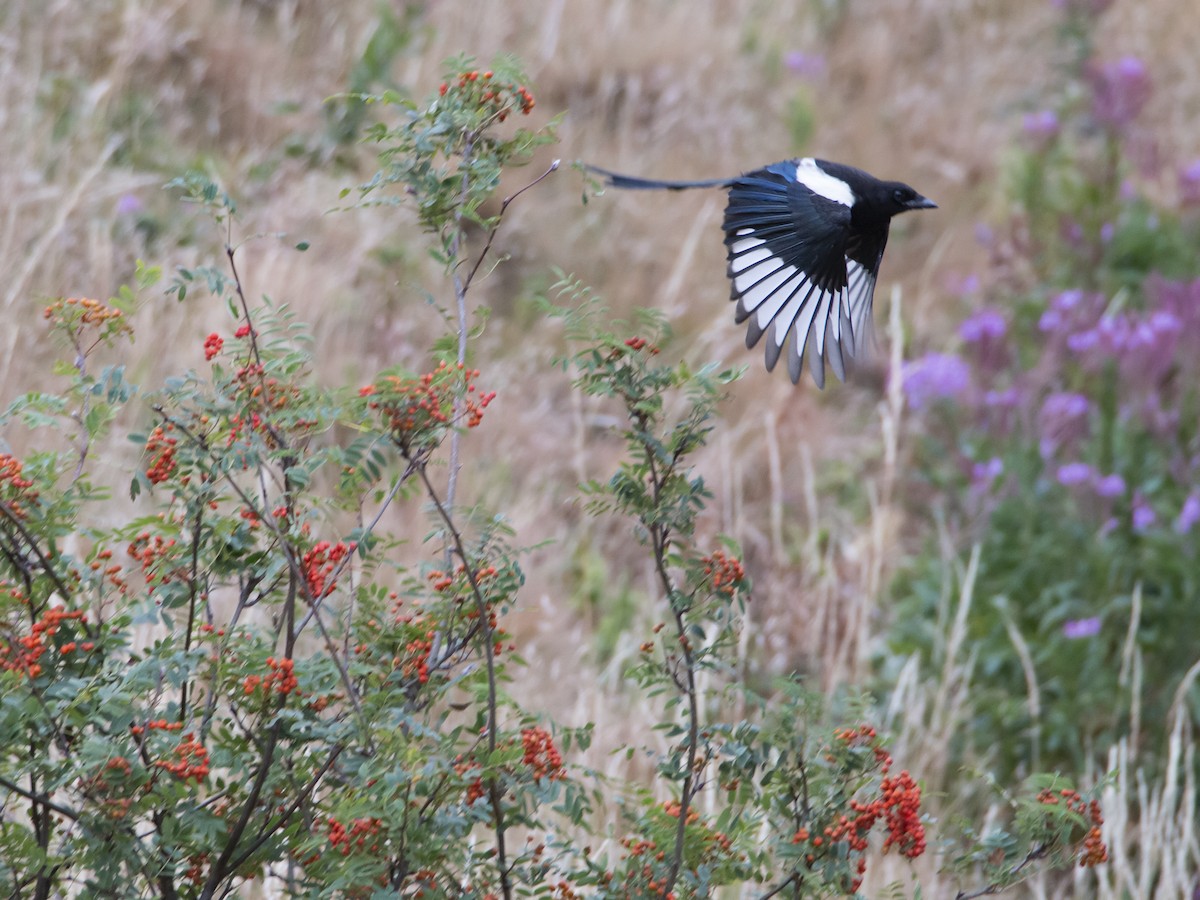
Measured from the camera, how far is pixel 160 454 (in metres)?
1.26

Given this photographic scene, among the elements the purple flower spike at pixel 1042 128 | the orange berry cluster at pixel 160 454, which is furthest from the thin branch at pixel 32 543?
the purple flower spike at pixel 1042 128

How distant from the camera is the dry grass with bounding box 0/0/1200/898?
2.96 meters

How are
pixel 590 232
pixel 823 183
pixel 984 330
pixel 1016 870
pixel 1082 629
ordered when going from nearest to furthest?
1. pixel 1016 870
2. pixel 823 183
3. pixel 1082 629
4. pixel 984 330
5. pixel 590 232

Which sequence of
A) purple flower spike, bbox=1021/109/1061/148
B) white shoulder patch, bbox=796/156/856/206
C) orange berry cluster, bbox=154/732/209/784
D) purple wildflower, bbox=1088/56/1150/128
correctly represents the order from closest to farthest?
1. orange berry cluster, bbox=154/732/209/784
2. white shoulder patch, bbox=796/156/856/206
3. purple wildflower, bbox=1088/56/1150/128
4. purple flower spike, bbox=1021/109/1061/148

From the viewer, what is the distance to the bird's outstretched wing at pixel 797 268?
195 cm

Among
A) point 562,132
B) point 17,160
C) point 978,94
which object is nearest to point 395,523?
point 17,160

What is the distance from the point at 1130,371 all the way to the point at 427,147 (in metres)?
2.56

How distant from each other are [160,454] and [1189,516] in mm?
2409

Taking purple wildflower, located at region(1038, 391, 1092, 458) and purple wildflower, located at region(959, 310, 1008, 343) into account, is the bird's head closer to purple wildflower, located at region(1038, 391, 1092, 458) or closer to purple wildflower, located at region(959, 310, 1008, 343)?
purple wildflower, located at region(1038, 391, 1092, 458)

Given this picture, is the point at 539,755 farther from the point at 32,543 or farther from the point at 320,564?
the point at 32,543

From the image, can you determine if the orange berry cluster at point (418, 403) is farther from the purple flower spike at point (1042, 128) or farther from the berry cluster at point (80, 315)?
the purple flower spike at point (1042, 128)

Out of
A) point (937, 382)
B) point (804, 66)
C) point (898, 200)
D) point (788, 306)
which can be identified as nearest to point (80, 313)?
point (788, 306)

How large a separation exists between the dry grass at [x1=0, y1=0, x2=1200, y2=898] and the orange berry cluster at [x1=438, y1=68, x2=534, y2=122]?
1.33 metres

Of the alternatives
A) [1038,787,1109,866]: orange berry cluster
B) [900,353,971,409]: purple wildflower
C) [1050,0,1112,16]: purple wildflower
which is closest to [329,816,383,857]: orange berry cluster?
[1038,787,1109,866]: orange berry cluster
